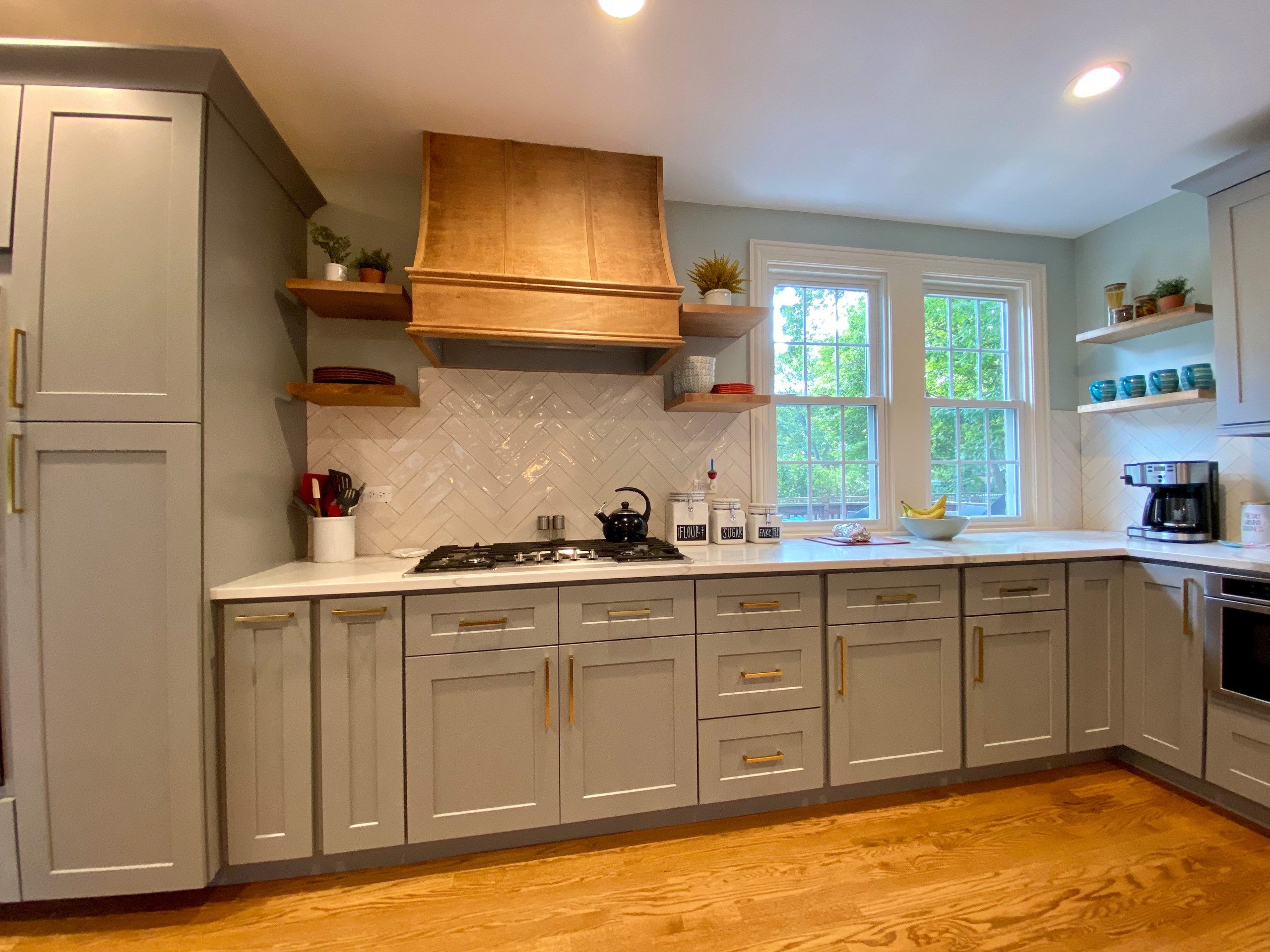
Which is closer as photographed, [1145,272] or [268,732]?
[268,732]

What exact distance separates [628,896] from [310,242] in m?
2.78

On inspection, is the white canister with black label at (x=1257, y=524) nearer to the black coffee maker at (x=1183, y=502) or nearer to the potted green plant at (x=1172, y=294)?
the black coffee maker at (x=1183, y=502)

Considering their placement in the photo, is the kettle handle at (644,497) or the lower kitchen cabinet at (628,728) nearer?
the lower kitchen cabinet at (628,728)

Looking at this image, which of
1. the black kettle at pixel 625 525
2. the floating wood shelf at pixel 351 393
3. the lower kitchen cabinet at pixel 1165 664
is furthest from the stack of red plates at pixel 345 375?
the lower kitchen cabinet at pixel 1165 664

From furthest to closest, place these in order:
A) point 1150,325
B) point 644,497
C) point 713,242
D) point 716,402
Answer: point 713,242
point 1150,325
point 716,402
point 644,497

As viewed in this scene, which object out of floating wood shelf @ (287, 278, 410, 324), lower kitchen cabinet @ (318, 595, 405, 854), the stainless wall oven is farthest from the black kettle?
the stainless wall oven

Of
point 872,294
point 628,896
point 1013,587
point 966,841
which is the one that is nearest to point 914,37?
point 872,294

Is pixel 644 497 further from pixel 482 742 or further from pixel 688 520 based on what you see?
pixel 482 742

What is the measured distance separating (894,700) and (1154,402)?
1969mm

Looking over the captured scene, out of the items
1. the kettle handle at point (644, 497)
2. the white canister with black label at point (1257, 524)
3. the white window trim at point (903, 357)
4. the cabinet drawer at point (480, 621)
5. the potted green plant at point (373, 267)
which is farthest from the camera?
the white window trim at point (903, 357)

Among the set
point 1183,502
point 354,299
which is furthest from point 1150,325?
point 354,299

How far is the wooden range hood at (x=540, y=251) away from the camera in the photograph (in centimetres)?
197

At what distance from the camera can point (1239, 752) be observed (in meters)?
1.89

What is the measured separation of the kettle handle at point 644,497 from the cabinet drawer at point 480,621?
676 millimetres
